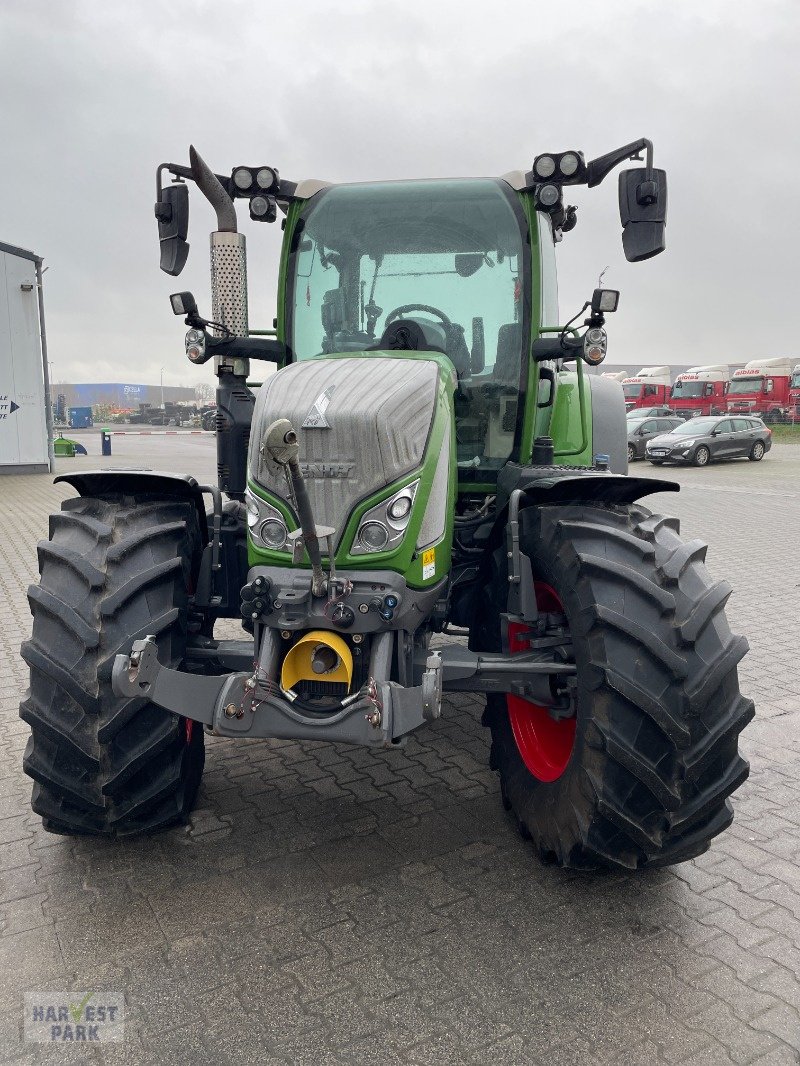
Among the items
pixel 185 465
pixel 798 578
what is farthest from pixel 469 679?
pixel 185 465

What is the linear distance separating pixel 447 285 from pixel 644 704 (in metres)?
2.30

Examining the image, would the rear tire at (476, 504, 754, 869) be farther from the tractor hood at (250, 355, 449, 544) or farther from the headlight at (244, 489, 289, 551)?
the headlight at (244, 489, 289, 551)

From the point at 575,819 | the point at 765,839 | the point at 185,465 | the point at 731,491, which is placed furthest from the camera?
the point at 185,465

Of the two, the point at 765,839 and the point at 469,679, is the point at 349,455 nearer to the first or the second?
the point at 469,679

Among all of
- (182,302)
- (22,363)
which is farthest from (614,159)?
(22,363)

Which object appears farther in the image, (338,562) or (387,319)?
(387,319)

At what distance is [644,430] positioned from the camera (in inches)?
1090

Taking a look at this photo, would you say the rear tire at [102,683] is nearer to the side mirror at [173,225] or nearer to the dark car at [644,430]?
the side mirror at [173,225]

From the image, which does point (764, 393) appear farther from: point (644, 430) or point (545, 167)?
point (545, 167)

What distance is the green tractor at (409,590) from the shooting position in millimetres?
2820

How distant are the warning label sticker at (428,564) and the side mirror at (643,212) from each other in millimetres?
1645

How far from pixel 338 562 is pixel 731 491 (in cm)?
1645

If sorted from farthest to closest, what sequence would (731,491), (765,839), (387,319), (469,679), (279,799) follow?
(731,491)
(387,319)
(279,799)
(765,839)
(469,679)

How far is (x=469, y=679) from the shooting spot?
3168mm
